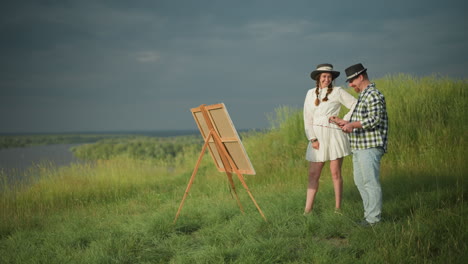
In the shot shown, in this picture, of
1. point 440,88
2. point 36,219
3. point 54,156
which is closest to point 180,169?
point 54,156

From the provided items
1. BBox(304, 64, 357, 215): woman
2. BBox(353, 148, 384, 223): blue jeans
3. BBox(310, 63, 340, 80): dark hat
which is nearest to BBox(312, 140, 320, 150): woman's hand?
BBox(304, 64, 357, 215): woman

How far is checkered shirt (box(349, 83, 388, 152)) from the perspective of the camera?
4.16 metres

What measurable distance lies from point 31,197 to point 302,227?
24.0ft

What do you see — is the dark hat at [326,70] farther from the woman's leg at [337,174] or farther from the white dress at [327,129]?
the woman's leg at [337,174]

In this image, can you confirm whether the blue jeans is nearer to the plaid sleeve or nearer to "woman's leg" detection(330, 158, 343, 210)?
the plaid sleeve

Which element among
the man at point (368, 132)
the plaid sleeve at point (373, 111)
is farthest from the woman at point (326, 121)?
the plaid sleeve at point (373, 111)

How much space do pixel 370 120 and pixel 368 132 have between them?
151mm

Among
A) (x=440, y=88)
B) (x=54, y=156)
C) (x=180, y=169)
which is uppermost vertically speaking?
(x=440, y=88)

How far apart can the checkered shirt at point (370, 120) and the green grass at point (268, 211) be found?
0.94 meters

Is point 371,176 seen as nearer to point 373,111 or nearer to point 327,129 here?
point 373,111

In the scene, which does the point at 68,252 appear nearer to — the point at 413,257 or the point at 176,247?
the point at 176,247

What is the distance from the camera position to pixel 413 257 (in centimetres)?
363

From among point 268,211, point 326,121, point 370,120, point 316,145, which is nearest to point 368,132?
point 370,120

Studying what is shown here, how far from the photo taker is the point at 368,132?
424 centimetres
